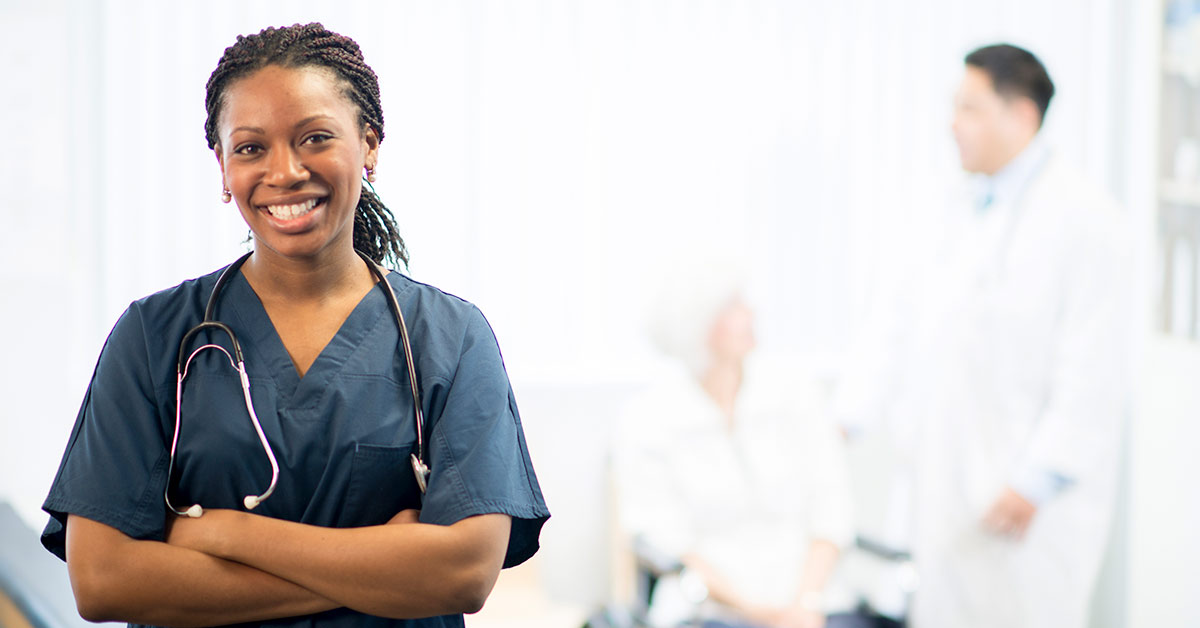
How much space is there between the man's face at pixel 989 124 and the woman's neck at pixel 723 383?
84 cm

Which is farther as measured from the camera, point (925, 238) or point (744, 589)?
point (925, 238)

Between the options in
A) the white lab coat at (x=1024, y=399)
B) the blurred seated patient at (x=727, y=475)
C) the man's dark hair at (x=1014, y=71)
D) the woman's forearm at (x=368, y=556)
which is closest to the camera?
the woman's forearm at (x=368, y=556)

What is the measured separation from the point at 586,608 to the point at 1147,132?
6.71 feet

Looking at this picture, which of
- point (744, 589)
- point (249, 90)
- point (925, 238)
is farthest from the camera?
point (925, 238)

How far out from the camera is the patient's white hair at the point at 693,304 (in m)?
2.49

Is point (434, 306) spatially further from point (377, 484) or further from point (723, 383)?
point (723, 383)

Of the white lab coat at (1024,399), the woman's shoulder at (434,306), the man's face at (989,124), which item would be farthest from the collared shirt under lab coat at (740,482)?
the woman's shoulder at (434,306)

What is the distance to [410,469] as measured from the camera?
0.90 meters

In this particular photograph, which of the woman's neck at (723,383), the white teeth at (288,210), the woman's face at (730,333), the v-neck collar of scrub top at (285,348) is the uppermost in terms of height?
the white teeth at (288,210)

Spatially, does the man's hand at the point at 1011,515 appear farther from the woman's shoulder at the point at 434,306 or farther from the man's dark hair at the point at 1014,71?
the woman's shoulder at the point at 434,306

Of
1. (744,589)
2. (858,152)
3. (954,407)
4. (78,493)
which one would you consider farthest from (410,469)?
(858,152)

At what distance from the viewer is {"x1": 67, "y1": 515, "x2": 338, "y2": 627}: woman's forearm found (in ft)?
2.76

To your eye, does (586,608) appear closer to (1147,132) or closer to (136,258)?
(136,258)

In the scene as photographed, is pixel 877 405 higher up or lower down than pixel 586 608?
higher up
